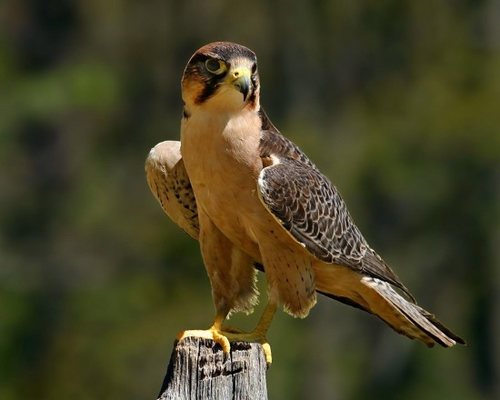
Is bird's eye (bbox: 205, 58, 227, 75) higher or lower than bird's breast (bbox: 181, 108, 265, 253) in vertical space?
higher

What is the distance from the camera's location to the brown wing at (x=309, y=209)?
833 centimetres

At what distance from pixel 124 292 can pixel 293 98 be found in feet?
18.3

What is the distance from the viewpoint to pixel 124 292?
86.8 ft

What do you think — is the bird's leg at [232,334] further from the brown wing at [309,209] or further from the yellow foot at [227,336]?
the brown wing at [309,209]

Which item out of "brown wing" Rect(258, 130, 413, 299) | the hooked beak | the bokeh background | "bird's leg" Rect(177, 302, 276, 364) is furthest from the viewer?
the bokeh background

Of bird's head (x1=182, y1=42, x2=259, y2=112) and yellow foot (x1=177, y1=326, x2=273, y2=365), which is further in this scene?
bird's head (x1=182, y1=42, x2=259, y2=112)

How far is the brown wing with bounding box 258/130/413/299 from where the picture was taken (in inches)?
328

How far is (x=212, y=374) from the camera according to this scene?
728 centimetres

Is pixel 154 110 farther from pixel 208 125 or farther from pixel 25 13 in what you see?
pixel 208 125

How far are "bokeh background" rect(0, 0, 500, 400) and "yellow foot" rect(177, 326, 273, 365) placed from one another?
53.1 ft

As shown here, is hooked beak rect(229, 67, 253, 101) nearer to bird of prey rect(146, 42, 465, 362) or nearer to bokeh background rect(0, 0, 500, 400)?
bird of prey rect(146, 42, 465, 362)

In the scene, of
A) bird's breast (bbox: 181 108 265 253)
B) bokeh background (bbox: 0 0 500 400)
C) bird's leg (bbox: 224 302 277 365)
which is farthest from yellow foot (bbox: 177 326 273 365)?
bokeh background (bbox: 0 0 500 400)

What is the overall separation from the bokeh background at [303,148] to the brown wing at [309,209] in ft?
50.4

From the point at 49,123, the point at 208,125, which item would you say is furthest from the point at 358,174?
the point at 208,125
